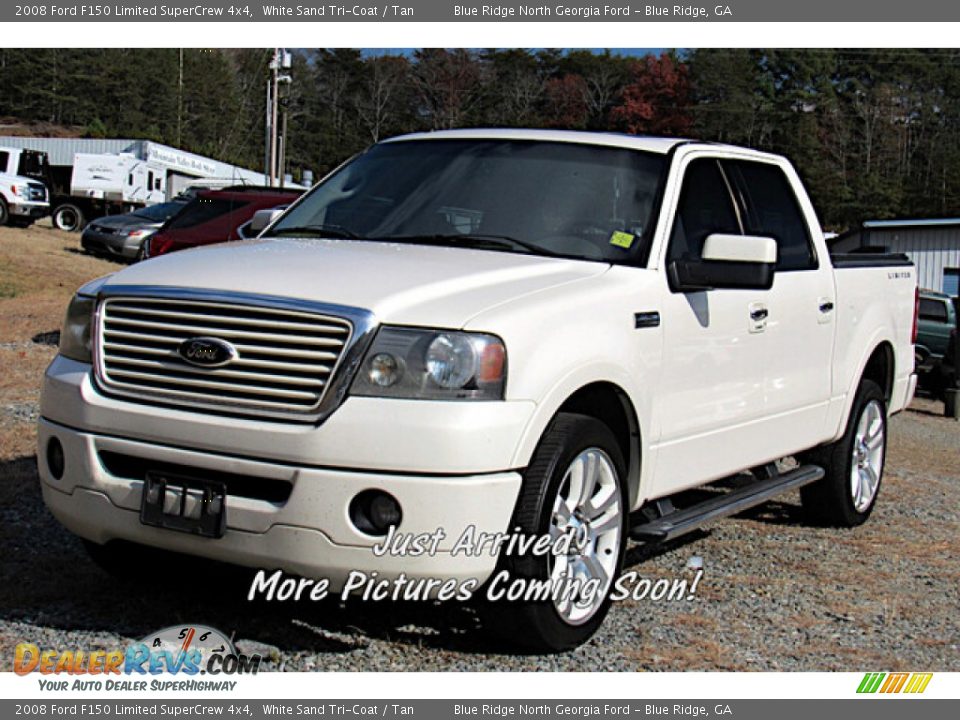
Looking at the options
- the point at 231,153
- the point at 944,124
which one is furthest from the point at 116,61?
the point at 944,124

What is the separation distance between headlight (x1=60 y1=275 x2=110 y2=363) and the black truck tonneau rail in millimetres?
4025

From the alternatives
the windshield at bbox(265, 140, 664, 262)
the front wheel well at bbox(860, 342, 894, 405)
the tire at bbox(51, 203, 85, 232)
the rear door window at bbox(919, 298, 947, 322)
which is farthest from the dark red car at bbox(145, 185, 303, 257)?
the tire at bbox(51, 203, 85, 232)

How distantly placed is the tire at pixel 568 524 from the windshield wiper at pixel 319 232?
1455 millimetres

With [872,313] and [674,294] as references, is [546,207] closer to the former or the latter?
[674,294]

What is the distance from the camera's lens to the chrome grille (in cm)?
402

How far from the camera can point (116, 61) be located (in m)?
88.0

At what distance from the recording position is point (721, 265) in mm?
5133

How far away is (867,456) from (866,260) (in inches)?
45.7

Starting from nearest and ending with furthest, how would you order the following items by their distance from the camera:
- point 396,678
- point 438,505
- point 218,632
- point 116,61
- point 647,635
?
point 438,505 < point 396,678 < point 218,632 < point 647,635 < point 116,61

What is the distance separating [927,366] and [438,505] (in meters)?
18.5

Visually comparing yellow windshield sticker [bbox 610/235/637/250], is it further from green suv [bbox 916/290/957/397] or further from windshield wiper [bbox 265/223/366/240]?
green suv [bbox 916/290/957/397]

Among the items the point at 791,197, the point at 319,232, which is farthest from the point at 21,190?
the point at 319,232

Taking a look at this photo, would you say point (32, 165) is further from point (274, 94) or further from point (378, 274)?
point (378, 274)

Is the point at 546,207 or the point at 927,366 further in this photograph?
the point at 927,366
